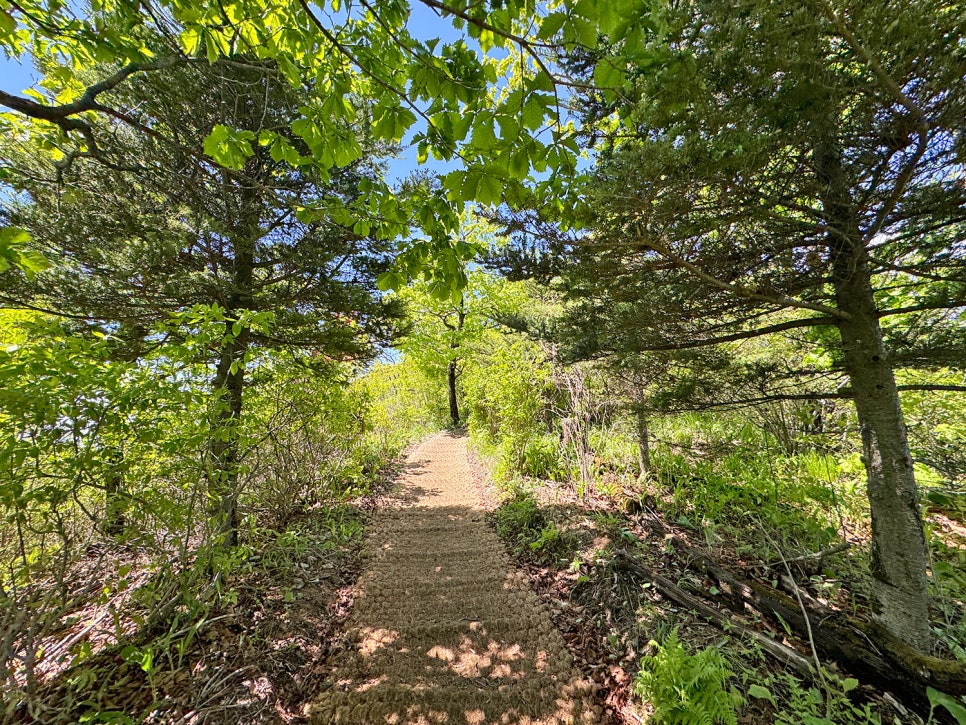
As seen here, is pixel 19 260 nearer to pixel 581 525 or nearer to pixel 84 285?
pixel 84 285

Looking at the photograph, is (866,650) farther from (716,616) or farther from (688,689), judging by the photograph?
(688,689)

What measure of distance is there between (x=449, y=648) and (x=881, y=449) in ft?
11.4

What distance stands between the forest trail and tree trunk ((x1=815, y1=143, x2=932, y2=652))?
2237 millimetres

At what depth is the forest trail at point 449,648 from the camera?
2.28 metres

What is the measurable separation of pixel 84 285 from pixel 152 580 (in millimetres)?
3390

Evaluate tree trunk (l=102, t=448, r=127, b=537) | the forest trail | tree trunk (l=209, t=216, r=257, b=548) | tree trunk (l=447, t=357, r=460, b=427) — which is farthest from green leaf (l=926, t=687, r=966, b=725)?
tree trunk (l=447, t=357, r=460, b=427)

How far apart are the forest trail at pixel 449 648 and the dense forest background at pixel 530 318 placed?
1.12ft

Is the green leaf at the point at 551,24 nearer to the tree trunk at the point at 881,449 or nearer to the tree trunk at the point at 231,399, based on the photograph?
the tree trunk at the point at 881,449

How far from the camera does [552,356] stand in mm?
5719

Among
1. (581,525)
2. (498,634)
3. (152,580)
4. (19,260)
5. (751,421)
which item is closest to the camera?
(19,260)

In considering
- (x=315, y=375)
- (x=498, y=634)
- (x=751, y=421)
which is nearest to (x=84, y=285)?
(x=315, y=375)

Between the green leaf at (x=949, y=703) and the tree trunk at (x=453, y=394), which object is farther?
the tree trunk at (x=453, y=394)

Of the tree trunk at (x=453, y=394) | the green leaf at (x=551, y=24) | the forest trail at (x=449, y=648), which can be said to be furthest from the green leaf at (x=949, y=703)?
the tree trunk at (x=453, y=394)

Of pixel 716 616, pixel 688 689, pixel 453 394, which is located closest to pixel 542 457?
pixel 716 616
